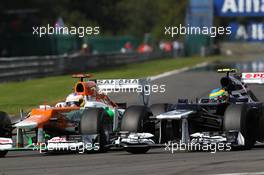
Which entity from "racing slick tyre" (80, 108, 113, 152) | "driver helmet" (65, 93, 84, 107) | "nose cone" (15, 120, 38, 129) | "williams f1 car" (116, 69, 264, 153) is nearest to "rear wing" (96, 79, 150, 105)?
"williams f1 car" (116, 69, 264, 153)

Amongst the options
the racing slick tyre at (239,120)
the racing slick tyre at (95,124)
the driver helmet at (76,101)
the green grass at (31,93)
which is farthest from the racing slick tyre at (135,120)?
the green grass at (31,93)

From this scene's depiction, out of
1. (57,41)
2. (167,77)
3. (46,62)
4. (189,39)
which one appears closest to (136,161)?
(167,77)

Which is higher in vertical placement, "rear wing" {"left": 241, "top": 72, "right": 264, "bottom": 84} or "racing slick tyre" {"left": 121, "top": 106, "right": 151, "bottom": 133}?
"rear wing" {"left": 241, "top": 72, "right": 264, "bottom": 84}

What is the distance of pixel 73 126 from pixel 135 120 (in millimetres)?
960

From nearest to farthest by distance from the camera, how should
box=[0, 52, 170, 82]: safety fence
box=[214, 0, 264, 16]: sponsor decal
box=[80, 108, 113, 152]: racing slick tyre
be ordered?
box=[80, 108, 113, 152]: racing slick tyre < box=[0, 52, 170, 82]: safety fence < box=[214, 0, 264, 16]: sponsor decal

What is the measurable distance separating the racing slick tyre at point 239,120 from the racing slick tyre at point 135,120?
3.81 feet

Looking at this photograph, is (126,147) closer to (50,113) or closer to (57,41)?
(50,113)

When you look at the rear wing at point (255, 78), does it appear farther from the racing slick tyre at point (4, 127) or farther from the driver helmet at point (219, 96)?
the racing slick tyre at point (4, 127)

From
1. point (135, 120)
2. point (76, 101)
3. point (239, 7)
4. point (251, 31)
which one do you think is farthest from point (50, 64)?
point (135, 120)

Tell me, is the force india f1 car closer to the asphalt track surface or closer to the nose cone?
the nose cone

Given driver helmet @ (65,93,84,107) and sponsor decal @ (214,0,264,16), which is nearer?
driver helmet @ (65,93,84,107)

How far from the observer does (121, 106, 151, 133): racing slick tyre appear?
12.6 meters

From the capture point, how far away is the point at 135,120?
41.4 ft

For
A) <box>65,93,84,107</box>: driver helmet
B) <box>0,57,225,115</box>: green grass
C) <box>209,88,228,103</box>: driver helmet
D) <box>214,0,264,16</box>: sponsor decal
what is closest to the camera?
<box>65,93,84,107</box>: driver helmet
